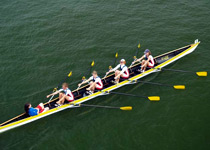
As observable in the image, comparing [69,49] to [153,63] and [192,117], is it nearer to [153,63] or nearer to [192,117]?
[153,63]

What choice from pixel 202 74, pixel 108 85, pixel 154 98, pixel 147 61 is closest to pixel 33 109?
pixel 108 85

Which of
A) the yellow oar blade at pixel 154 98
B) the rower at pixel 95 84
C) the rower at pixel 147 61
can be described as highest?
the rower at pixel 147 61

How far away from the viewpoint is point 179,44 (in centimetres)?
1920

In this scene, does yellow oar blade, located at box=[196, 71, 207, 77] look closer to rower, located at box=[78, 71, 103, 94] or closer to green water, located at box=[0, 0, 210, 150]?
green water, located at box=[0, 0, 210, 150]

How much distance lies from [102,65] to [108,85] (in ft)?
8.68

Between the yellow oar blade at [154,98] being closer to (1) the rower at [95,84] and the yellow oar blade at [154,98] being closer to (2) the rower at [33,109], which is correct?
(1) the rower at [95,84]

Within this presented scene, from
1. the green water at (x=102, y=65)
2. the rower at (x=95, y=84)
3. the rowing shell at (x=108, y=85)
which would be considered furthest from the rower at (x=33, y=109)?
the rower at (x=95, y=84)

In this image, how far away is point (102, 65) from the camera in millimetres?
17469

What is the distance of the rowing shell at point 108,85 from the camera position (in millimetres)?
13102

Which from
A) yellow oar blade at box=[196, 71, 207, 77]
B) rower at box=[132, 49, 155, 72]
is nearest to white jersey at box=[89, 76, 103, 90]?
rower at box=[132, 49, 155, 72]

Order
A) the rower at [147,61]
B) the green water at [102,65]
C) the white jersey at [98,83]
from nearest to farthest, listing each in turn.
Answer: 1. the green water at [102,65]
2. the white jersey at [98,83]
3. the rower at [147,61]

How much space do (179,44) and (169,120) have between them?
28.2 feet

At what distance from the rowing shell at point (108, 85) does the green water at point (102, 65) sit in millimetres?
561

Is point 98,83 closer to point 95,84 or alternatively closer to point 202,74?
point 95,84
